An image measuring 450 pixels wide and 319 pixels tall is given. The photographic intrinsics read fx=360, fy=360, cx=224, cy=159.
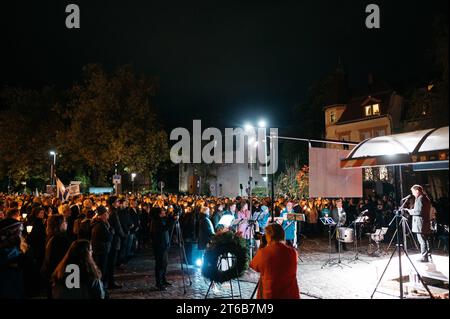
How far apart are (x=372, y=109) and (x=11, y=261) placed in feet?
126

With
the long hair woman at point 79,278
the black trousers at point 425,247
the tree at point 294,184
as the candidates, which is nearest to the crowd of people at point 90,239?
the long hair woman at point 79,278

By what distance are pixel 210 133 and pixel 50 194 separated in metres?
37.3

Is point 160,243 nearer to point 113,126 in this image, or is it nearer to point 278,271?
point 278,271

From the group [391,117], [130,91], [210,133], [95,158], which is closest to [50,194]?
[95,158]

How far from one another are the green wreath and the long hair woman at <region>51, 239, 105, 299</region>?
8.34 feet

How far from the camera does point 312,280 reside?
9578 millimetres

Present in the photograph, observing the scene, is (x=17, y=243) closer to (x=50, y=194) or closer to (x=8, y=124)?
(x=50, y=194)

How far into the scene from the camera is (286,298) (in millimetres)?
5059

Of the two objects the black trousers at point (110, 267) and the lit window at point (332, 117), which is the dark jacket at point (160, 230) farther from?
the lit window at point (332, 117)

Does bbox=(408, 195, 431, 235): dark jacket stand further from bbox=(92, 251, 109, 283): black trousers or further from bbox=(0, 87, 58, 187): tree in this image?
bbox=(0, 87, 58, 187): tree

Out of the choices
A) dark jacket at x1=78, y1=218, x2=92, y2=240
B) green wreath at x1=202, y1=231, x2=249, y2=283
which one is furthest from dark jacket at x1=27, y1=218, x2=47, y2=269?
green wreath at x1=202, y1=231, x2=249, y2=283

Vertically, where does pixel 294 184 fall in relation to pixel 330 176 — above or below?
above

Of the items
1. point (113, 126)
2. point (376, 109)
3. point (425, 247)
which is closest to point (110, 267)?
point (425, 247)

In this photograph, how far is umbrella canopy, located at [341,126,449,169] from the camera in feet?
20.9
